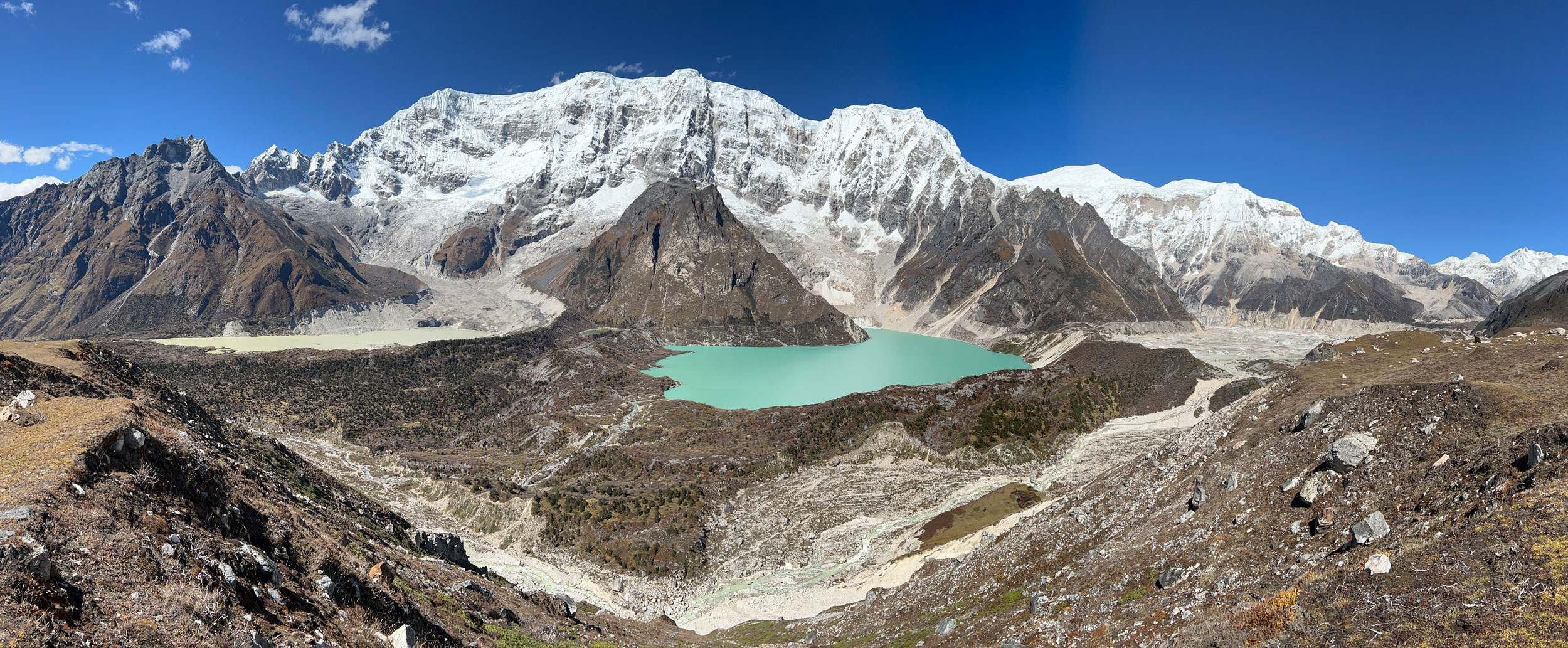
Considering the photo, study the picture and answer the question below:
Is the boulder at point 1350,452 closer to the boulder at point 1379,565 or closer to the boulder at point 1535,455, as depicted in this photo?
the boulder at point 1535,455

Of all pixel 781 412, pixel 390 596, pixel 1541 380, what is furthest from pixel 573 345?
pixel 1541 380

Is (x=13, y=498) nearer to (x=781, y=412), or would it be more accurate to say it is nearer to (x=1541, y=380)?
(x=1541, y=380)

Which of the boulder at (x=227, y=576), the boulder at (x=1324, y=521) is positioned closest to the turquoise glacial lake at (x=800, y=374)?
the boulder at (x=1324, y=521)

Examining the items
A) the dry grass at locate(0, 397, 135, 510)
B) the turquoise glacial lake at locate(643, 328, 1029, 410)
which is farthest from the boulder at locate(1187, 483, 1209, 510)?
the turquoise glacial lake at locate(643, 328, 1029, 410)

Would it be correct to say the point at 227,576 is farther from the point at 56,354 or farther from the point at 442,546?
the point at 56,354

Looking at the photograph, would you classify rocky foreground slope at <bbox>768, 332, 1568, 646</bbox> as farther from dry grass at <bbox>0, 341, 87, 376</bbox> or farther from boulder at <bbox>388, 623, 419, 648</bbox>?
dry grass at <bbox>0, 341, 87, 376</bbox>

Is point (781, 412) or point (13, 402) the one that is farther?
point (781, 412)

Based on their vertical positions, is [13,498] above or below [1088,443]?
above

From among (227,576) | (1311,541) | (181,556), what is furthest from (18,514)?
(1311,541)
